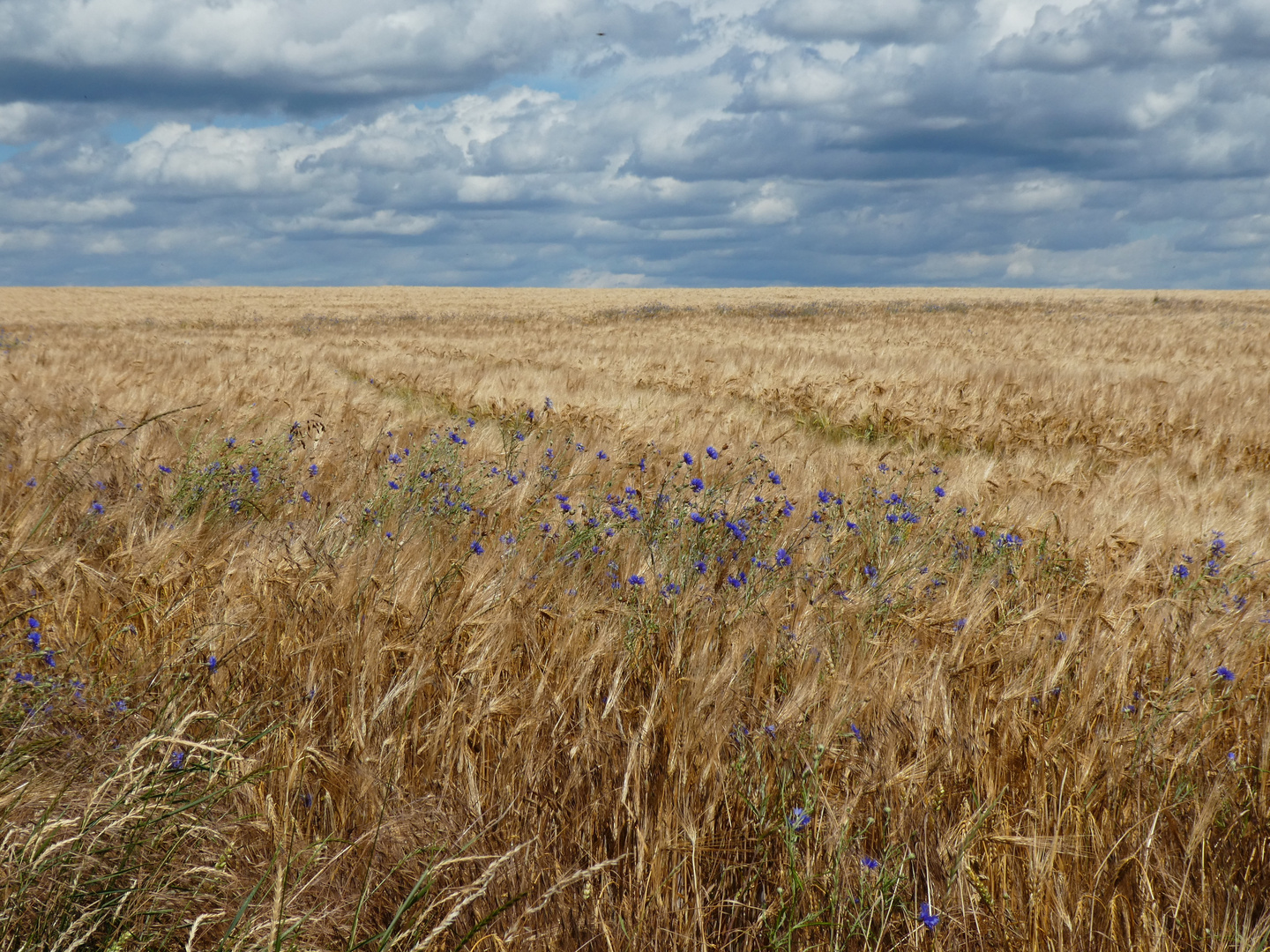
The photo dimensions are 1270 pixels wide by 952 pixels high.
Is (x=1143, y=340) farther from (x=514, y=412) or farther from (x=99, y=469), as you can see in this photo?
(x=99, y=469)

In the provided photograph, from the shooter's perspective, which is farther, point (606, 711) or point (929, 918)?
point (606, 711)

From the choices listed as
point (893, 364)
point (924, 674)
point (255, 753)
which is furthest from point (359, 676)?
point (893, 364)

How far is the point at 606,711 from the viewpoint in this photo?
6.02ft

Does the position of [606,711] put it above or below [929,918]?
above

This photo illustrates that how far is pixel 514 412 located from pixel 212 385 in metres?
2.74

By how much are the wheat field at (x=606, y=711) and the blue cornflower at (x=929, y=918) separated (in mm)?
27

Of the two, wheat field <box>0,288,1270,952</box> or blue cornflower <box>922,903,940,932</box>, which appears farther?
wheat field <box>0,288,1270,952</box>

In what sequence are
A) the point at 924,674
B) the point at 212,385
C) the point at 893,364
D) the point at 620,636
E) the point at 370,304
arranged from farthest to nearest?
the point at 370,304, the point at 893,364, the point at 212,385, the point at 620,636, the point at 924,674

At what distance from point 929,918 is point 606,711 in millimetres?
753

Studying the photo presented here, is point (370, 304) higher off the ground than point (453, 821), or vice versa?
point (370, 304)

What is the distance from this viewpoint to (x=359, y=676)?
1.91 meters

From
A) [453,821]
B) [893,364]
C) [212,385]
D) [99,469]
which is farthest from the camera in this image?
[893,364]

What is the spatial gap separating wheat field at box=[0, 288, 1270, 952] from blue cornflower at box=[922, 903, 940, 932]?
3 cm

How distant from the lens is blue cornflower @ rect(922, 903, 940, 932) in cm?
136
